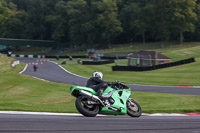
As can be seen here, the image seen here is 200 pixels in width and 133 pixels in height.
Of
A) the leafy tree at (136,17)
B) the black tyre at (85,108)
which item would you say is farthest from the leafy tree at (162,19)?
the black tyre at (85,108)

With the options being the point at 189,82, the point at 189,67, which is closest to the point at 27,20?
the point at 189,67

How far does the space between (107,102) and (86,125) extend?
85.6 inches

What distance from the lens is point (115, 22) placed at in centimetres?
9206

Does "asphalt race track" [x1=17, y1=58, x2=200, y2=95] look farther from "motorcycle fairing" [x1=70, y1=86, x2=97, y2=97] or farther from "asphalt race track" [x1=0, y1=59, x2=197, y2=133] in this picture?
"asphalt race track" [x1=0, y1=59, x2=197, y2=133]

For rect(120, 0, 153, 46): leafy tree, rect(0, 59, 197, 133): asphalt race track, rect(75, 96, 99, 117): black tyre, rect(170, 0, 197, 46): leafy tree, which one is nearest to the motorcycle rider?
rect(75, 96, 99, 117): black tyre

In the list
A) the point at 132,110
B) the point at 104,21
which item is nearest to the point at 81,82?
the point at 132,110

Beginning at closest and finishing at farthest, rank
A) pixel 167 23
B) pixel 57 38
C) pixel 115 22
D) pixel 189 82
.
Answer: pixel 189 82
pixel 167 23
pixel 115 22
pixel 57 38

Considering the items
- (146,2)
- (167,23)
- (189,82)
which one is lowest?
(189,82)

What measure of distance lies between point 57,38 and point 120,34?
78.9 feet

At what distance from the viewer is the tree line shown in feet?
274

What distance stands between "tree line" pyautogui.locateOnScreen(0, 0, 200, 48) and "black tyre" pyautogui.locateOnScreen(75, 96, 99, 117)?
70247mm

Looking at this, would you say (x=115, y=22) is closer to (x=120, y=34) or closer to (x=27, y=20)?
(x=120, y=34)

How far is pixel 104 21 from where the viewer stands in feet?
305

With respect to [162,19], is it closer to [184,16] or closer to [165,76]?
[184,16]
